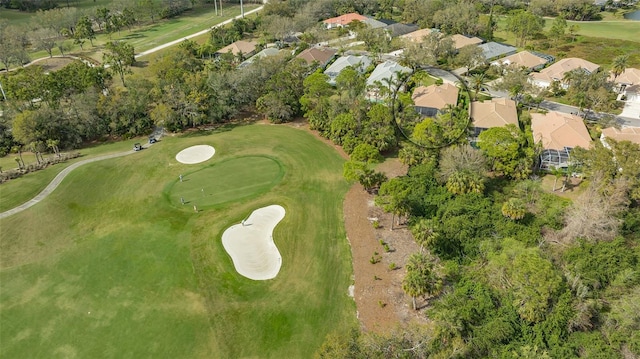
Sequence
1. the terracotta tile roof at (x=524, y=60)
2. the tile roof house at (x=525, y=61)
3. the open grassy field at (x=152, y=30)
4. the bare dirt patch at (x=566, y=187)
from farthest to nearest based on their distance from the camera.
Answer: the open grassy field at (x=152, y=30)
the terracotta tile roof at (x=524, y=60)
the tile roof house at (x=525, y=61)
the bare dirt patch at (x=566, y=187)

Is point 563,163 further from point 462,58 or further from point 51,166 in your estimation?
A: point 51,166

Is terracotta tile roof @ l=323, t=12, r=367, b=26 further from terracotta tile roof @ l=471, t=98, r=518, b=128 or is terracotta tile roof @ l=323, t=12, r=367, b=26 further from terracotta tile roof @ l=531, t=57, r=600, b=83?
terracotta tile roof @ l=471, t=98, r=518, b=128

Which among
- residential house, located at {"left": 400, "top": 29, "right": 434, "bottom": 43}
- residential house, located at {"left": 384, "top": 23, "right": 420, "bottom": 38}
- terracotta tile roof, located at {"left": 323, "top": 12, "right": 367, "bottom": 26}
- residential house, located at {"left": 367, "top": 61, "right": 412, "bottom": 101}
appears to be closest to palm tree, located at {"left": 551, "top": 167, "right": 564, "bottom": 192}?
residential house, located at {"left": 367, "top": 61, "right": 412, "bottom": 101}

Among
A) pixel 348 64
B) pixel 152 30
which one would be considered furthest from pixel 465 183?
pixel 152 30

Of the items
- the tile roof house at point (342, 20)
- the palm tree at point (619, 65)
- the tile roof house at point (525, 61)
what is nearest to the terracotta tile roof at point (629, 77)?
the palm tree at point (619, 65)

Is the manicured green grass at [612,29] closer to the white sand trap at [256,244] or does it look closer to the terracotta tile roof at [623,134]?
the terracotta tile roof at [623,134]

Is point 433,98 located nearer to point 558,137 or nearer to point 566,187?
point 558,137
